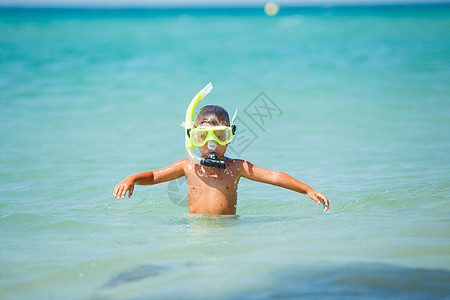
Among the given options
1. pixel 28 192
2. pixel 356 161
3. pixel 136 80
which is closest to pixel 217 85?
pixel 136 80

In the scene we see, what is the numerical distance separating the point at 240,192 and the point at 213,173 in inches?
46.7

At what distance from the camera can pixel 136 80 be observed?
1464 centimetres

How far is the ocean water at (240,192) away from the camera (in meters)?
2.71

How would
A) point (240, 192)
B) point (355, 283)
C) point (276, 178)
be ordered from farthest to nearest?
1. point (240, 192)
2. point (276, 178)
3. point (355, 283)

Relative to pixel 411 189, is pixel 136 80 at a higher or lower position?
higher

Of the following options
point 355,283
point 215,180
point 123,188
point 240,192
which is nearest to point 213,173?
point 215,180

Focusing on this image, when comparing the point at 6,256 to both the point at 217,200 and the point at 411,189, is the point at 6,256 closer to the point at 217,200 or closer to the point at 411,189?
the point at 217,200

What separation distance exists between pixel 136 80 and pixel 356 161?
30.8ft

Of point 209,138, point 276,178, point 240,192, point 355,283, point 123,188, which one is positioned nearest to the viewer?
point 355,283

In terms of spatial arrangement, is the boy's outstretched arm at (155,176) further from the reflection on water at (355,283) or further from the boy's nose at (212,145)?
the reflection on water at (355,283)

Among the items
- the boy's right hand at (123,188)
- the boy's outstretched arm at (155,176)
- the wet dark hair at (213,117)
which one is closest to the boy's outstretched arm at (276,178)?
the wet dark hair at (213,117)

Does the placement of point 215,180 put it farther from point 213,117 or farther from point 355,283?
point 355,283

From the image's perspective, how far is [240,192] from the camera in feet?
17.6

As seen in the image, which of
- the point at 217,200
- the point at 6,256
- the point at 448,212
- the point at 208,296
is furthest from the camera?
the point at 217,200
